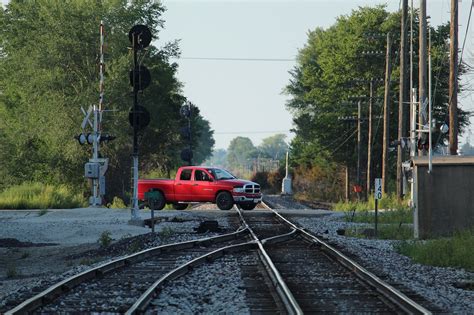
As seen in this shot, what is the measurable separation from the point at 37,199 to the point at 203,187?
8795 mm

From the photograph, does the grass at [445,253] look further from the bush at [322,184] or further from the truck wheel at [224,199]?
the bush at [322,184]

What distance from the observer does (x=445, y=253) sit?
17781 mm

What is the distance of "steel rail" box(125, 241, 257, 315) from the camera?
10.9m

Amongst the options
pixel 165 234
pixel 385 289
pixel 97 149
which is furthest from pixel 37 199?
pixel 385 289

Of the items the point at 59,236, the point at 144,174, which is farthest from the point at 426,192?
the point at 144,174

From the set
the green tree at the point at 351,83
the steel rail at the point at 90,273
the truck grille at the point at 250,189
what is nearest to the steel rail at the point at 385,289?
the steel rail at the point at 90,273

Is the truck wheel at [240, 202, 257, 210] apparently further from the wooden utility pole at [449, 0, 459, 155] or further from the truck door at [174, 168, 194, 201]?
the wooden utility pole at [449, 0, 459, 155]

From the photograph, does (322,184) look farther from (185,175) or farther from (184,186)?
(184,186)

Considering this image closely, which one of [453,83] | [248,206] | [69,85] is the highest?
[69,85]

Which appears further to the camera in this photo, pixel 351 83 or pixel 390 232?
pixel 351 83

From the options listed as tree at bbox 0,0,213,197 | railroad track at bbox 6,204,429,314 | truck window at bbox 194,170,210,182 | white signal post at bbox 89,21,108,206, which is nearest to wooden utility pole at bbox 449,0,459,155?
truck window at bbox 194,170,210,182

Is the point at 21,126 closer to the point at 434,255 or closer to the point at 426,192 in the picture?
the point at 426,192

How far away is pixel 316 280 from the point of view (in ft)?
46.6

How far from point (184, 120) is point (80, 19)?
2214cm
